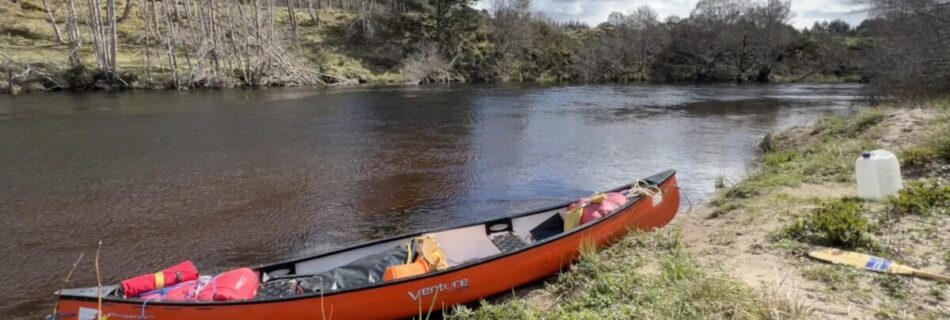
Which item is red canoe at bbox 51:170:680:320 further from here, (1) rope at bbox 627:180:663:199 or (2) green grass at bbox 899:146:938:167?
(2) green grass at bbox 899:146:938:167

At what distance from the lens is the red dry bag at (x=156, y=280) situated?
4758mm

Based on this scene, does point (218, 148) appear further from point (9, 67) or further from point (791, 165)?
point (9, 67)

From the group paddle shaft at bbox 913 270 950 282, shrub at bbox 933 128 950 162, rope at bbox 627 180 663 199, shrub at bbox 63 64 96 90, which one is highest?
shrub at bbox 63 64 96 90

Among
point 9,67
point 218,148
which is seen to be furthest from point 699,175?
point 9,67

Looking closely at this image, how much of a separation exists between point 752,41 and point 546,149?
168ft

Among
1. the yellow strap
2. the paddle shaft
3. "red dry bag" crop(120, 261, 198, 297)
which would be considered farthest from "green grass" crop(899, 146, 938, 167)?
the yellow strap

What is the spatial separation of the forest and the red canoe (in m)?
26.0

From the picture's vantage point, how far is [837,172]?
9117 millimetres

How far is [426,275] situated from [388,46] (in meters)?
51.3

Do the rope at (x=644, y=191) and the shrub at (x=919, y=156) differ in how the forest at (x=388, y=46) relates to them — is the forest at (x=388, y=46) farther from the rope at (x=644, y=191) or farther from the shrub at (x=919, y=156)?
the rope at (x=644, y=191)

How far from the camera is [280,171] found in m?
12.4

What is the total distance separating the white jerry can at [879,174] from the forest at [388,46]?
23.0 m

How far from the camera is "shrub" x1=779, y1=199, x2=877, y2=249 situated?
5.59 m

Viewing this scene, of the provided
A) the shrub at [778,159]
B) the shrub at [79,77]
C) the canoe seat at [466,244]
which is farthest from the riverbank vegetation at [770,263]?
the shrub at [79,77]
